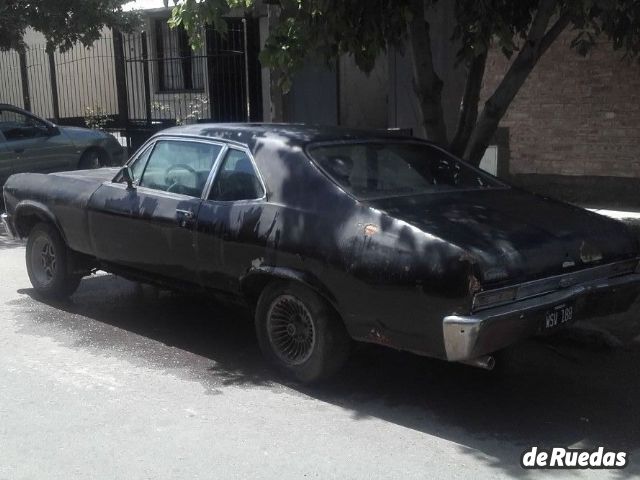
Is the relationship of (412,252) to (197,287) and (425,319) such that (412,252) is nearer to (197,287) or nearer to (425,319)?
(425,319)

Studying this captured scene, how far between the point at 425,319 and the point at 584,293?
1.07 meters

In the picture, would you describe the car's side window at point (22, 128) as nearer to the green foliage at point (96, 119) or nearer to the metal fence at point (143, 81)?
the metal fence at point (143, 81)

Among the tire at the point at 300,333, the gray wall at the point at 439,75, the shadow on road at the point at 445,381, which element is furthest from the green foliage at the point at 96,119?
the tire at the point at 300,333

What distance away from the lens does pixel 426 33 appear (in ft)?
24.9

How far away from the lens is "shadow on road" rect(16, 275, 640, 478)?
466cm

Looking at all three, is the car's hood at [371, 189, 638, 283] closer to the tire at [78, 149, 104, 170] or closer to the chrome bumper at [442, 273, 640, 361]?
the chrome bumper at [442, 273, 640, 361]

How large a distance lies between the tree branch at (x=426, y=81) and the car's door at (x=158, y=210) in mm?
2413

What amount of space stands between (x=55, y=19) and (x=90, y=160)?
251 centimetres

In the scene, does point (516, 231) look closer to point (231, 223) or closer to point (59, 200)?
point (231, 223)

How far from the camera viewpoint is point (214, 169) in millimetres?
5977

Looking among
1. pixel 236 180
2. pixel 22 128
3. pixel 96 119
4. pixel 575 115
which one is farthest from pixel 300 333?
pixel 96 119

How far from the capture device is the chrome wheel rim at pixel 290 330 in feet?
17.4

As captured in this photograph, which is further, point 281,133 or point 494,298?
point 281,133

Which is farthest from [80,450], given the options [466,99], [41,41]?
[41,41]
